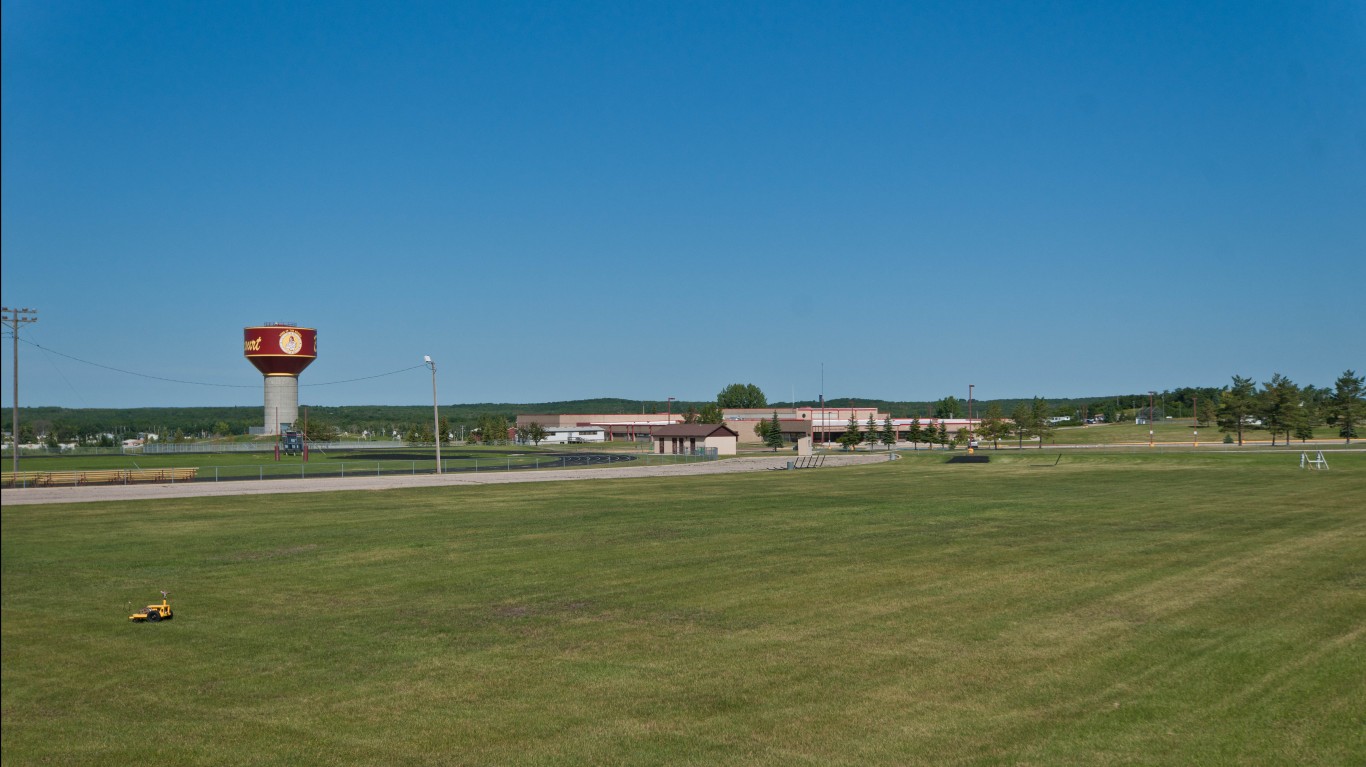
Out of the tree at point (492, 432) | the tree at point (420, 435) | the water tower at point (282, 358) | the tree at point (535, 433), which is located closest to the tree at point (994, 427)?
the tree at point (535, 433)

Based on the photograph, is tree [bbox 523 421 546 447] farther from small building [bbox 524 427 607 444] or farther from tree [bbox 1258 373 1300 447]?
tree [bbox 1258 373 1300 447]

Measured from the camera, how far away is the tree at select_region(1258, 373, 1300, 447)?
4158 inches

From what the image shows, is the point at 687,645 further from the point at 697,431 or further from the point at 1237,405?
the point at 1237,405

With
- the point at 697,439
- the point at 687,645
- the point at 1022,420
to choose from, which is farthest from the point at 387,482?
the point at 1022,420

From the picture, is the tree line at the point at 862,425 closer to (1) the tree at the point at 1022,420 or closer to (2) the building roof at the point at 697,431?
(1) the tree at the point at 1022,420

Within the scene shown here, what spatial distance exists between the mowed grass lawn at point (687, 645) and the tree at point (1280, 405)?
82659 mm

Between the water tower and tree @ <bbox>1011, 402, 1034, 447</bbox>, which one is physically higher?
the water tower

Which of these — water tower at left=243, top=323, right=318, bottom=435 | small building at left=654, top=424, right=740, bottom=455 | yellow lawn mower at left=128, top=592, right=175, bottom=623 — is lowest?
yellow lawn mower at left=128, top=592, right=175, bottom=623

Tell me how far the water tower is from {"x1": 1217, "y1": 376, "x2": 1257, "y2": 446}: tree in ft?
428

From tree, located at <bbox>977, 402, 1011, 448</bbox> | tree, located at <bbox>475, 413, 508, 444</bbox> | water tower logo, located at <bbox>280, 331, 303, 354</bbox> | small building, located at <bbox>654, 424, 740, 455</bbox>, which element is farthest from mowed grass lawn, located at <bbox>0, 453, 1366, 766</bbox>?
tree, located at <bbox>475, 413, 508, 444</bbox>

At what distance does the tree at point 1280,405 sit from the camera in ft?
347

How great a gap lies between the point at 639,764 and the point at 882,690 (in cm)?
→ 418

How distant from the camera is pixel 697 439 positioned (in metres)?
116

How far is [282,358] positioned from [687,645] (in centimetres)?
16116
